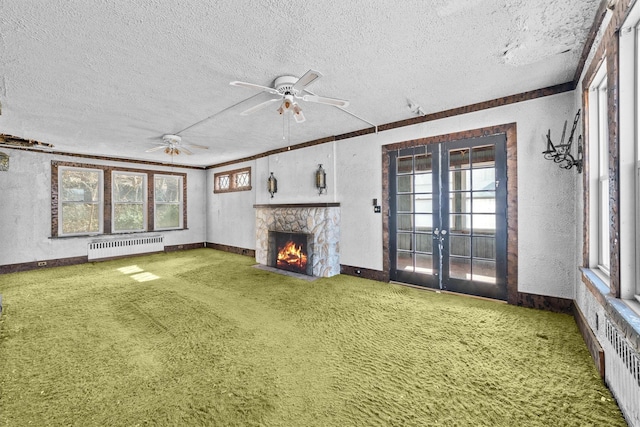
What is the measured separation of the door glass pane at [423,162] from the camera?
4219 mm

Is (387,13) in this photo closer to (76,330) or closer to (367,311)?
(367,311)

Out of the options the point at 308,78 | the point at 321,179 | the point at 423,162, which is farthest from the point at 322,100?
the point at 321,179

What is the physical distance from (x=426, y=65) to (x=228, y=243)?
703 centimetres

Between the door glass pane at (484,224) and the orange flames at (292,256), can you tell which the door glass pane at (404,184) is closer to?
the door glass pane at (484,224)

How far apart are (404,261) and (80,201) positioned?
7.59m

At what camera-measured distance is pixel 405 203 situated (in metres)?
4.48

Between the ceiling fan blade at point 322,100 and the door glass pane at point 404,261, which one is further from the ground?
the ceiling fan blade at point 322,100

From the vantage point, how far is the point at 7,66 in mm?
2518

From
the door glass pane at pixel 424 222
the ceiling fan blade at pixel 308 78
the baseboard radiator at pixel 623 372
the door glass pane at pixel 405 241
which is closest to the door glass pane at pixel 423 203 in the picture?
the door glass pane at pixel 424 222

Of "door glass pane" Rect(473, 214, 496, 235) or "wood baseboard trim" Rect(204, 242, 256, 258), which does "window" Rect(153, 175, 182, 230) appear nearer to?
"wood baseboard trim" Rect(204, 242, 256, 258)

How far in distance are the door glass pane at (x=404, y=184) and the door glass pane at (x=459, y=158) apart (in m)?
0.66

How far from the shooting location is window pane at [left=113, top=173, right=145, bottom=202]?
23.6ft

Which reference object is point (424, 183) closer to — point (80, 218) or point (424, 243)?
point (424, 243)

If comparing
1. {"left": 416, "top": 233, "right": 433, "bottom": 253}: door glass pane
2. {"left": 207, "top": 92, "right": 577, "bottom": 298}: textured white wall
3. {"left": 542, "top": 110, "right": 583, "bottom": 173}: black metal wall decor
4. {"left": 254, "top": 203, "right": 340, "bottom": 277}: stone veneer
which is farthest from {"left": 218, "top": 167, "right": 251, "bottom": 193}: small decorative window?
{"left": 542, "top": 110, "right": 583, "bottom": 173}: black metal wall decor
